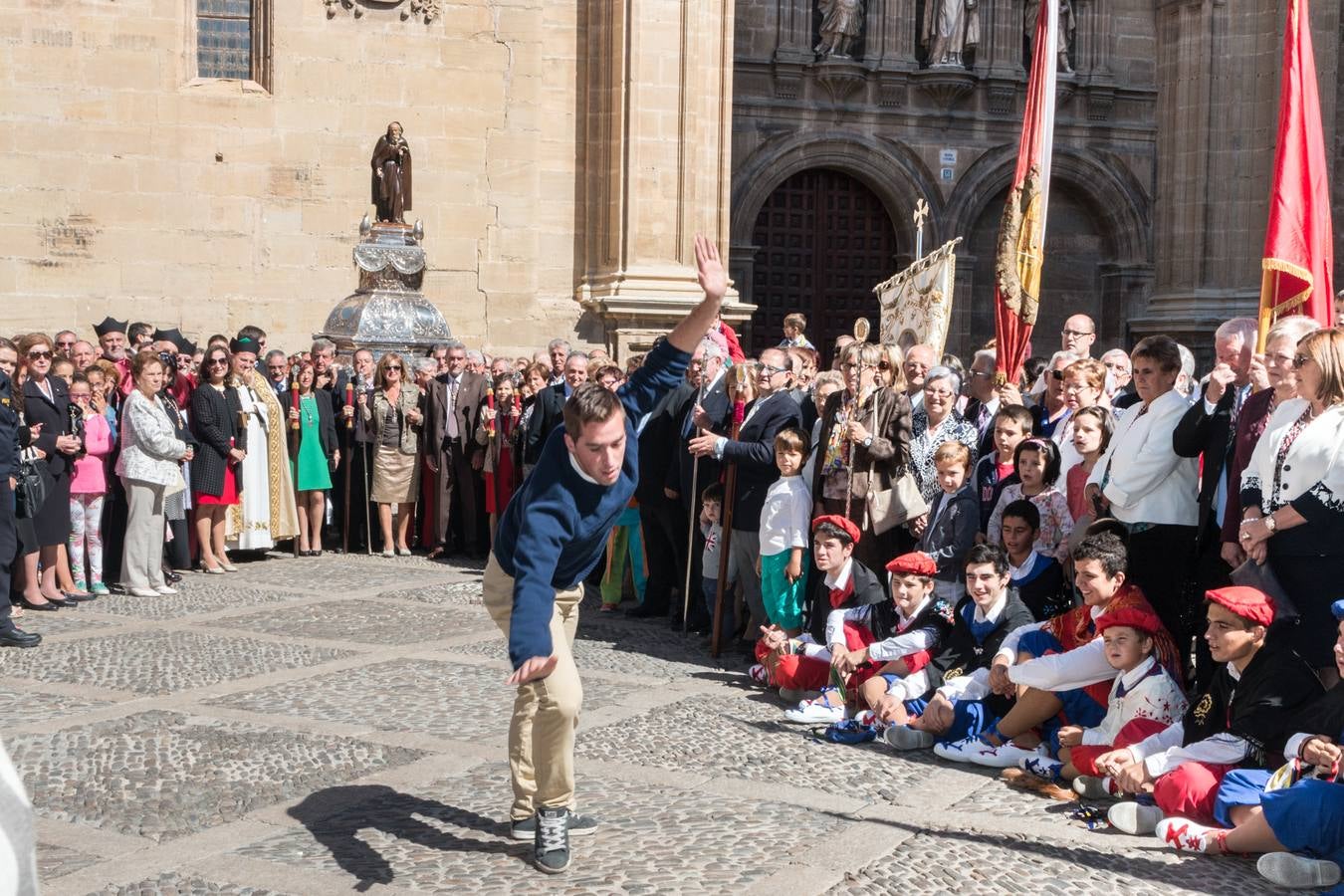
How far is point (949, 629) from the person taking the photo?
7.42m

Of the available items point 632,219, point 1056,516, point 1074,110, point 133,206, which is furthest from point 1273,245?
point 1074,110

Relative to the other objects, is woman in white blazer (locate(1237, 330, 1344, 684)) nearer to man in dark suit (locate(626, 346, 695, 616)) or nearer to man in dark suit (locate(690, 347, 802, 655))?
man in dark suit (locate(690, 347, 802, 655))

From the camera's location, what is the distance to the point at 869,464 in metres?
8.60

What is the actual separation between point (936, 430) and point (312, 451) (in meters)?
6.46

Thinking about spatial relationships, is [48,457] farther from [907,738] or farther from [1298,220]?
[1298,220]

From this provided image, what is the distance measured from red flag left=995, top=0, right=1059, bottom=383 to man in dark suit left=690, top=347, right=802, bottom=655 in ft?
6.88

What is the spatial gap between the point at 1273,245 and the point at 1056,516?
7.84ft

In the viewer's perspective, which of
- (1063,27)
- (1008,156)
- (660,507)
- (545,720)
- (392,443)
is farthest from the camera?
(1063,27)

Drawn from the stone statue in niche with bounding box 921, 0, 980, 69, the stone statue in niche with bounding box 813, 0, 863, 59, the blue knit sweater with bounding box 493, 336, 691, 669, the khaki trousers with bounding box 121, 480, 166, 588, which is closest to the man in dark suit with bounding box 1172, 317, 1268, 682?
the blue knit sweater with bounding box 493, 336, 691, 669

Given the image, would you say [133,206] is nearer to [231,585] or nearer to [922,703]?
[231,585]

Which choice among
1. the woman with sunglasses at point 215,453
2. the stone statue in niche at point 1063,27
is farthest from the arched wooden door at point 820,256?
the woman with sunglasses at point 215,453

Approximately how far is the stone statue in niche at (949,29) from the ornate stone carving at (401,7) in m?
8.23

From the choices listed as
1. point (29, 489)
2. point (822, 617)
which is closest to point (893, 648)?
point (822, 617)

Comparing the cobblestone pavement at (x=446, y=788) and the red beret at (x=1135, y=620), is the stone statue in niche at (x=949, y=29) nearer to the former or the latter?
the cobblestone pavement at (x=446, y=788)
